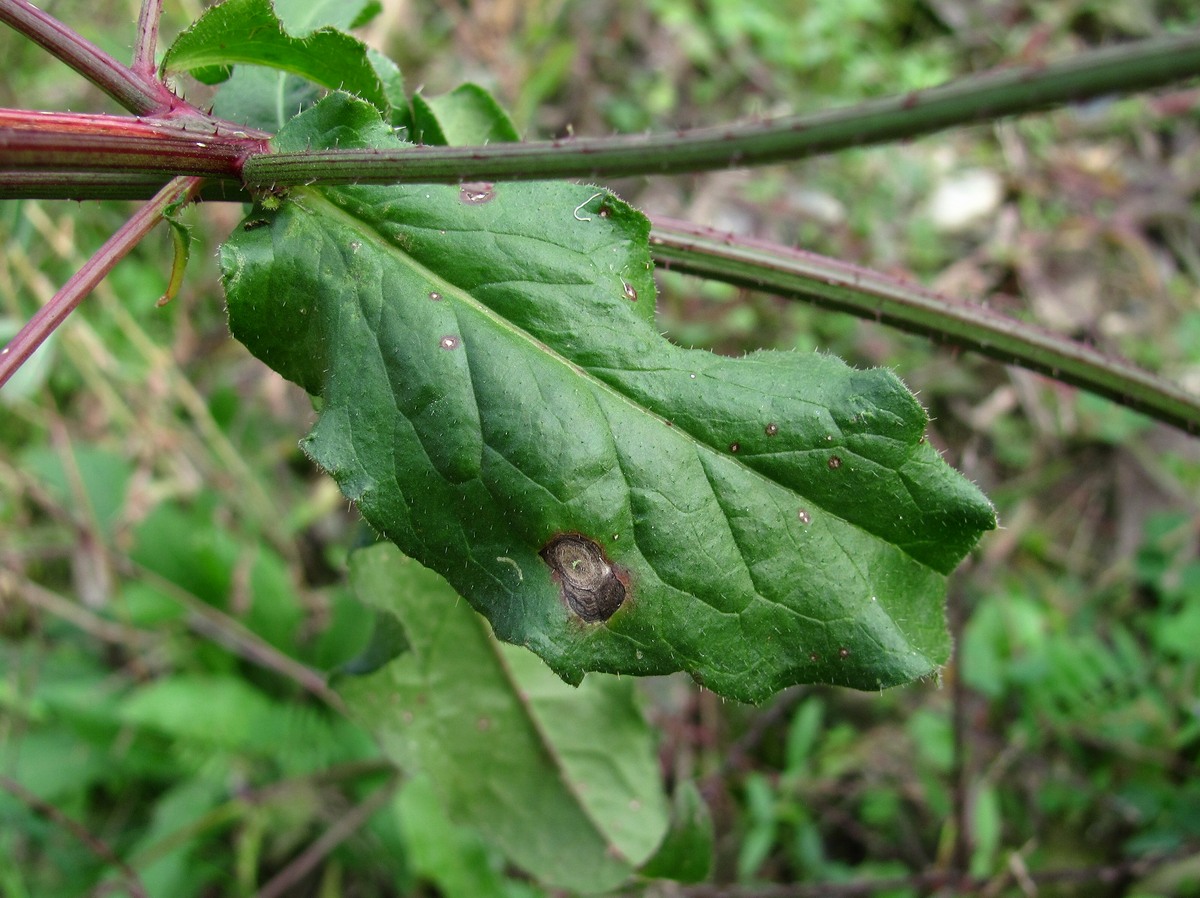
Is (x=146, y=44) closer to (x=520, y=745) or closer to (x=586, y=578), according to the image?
(x=586, y=578)

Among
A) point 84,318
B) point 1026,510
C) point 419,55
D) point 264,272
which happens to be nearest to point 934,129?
point 264,272

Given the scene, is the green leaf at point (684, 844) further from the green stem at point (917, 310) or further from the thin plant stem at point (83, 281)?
the thin plant stem at point (83, 281)

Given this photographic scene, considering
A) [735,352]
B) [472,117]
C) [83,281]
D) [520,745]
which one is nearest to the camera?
[83,281]

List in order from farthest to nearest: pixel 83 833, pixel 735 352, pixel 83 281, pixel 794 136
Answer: pixel 735 352 → pixel 83 833 → pixel 83 281 → pixel 794 136

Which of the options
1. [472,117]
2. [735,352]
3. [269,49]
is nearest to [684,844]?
[472,117]

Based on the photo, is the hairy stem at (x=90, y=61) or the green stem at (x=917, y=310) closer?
the hairy stem at (x=90, y=61)

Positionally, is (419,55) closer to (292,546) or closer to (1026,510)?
(292,546)

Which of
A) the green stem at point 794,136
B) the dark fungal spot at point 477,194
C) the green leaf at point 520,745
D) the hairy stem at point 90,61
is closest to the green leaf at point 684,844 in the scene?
the green leaf at point 520,745
